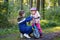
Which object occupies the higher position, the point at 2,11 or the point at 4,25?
the point at 2,11

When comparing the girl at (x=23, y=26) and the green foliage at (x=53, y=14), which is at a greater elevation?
the girl at (x=23, y=26)

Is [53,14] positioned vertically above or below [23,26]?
below

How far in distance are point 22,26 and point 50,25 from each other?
6.20m

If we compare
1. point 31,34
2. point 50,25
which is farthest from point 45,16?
point 31,34

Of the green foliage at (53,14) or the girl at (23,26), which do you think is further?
the green foliage at (53,14)

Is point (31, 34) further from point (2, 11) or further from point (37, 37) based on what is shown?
point (2, 11)

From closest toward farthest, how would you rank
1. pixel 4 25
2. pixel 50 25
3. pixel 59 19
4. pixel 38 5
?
1. pixel 4 25
2. pixel 50 25
3. pixel 59 19
4. pixel 38 5

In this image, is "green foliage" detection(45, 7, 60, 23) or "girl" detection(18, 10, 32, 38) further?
"green foliage" detection(45, 7, 60, 23)

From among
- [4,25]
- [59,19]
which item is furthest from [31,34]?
[59,19]

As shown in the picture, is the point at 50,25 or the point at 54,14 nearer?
the point at 50,25

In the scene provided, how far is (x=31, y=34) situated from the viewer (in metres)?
9.56

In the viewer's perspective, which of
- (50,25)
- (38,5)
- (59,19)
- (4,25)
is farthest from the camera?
(38,5)

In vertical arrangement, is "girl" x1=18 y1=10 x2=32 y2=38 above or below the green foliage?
above

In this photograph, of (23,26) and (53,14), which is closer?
(23,26)
